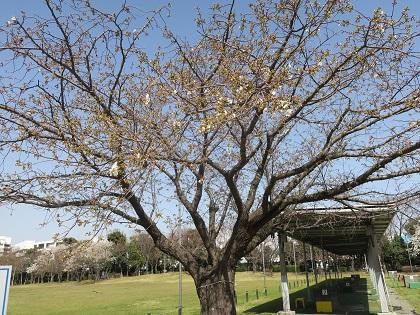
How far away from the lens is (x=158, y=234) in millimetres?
8141

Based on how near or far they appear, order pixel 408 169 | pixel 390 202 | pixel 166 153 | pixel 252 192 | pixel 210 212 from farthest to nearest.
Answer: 1. pixel 210 212
2. pixel 252 192
3. pixel 390 202
4. pixel 408 169
5. pixel 166 153

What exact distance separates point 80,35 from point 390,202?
19.4 ft

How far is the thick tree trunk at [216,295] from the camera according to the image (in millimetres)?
7582

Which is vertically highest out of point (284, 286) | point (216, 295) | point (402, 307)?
point (216, 295)

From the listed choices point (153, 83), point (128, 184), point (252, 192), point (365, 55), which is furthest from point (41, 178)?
point (365, 55)

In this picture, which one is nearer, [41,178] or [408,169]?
[408,169]

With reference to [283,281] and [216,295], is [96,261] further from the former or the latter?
[216,295]

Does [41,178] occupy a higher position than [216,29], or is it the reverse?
[216,29]

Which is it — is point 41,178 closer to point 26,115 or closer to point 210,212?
point 26,115

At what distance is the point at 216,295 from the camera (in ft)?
25.0

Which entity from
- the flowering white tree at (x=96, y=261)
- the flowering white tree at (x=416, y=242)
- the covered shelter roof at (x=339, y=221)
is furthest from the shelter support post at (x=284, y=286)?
the flowering white tree at (x=96, y=261)

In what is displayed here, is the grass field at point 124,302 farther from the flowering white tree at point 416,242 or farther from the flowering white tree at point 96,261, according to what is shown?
the flowering white tree at point 96,261

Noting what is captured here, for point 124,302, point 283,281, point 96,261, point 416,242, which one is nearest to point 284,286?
point 283,281

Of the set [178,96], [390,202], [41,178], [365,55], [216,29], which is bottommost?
[390,202]
